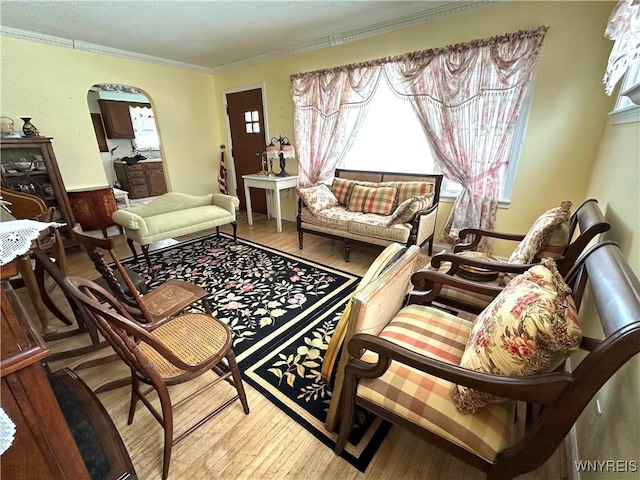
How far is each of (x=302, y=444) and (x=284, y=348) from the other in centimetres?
63

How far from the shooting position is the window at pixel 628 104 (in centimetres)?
Answer: 151

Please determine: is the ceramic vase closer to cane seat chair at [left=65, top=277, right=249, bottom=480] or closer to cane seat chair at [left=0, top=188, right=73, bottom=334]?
cane seat chair at [left=0, top=188, right=73, bottom=334]

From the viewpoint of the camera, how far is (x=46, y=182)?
3.22 m

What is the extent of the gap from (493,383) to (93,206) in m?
4.56

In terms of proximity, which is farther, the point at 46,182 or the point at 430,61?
the point at 46,182

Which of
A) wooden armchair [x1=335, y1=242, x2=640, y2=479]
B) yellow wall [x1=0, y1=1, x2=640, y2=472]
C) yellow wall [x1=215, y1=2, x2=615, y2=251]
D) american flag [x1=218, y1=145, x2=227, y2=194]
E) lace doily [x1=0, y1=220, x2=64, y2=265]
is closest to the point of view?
wooden armchair [x1=335, y1=242, x2=640, y2=479]

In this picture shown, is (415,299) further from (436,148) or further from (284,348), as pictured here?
(436,148)

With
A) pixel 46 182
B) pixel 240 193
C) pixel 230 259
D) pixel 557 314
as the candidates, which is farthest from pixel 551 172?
pixel 46 182

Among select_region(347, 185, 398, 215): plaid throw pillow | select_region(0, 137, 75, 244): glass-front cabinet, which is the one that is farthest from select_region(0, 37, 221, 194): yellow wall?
select_region(347, 185, 398, 215): plaid throw pillow

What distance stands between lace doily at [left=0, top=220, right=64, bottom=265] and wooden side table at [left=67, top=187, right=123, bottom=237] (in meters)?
3.31

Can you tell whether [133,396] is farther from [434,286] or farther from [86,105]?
[86,105]

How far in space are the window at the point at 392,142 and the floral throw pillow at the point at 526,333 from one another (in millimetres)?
2291

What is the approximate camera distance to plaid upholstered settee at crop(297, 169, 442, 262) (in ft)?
8.73

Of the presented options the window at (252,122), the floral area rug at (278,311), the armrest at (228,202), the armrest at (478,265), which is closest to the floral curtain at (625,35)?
the armrest at (478,265)
